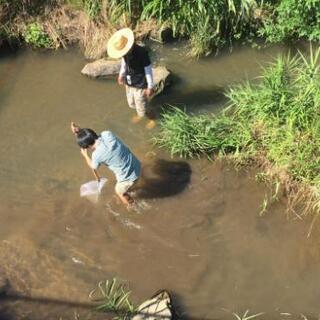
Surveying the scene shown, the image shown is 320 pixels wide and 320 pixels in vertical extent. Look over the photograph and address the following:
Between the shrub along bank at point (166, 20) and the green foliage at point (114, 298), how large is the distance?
4433 mm

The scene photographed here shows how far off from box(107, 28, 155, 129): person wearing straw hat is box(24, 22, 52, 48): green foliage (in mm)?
2379

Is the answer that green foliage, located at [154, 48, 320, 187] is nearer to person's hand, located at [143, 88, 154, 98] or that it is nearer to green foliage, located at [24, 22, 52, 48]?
person's hand, located at [143, 88, 154, 98]

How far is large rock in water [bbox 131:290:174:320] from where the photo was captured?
21.7ft

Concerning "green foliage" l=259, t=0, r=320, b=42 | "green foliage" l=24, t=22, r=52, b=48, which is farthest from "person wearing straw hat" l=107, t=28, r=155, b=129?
"green foliage" l=259, t=0, r=320, b=42

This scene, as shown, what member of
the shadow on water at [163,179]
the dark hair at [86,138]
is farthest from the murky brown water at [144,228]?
the dark hair at [86,138]

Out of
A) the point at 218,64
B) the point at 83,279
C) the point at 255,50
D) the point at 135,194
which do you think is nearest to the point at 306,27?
the point at 255,50

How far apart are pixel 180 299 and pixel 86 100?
393 cm

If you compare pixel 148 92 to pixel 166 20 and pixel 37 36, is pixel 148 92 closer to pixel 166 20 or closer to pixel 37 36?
pixel 166 20

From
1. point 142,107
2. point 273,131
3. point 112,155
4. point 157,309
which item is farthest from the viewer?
point 142,107

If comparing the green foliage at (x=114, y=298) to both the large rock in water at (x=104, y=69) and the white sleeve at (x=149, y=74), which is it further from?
the large rock in water at (x=104, y=69)

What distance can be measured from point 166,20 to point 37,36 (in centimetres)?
227

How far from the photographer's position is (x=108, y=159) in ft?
23.9

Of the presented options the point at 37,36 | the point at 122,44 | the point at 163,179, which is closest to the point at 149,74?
the point at 122,44

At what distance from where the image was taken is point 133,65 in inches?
324
